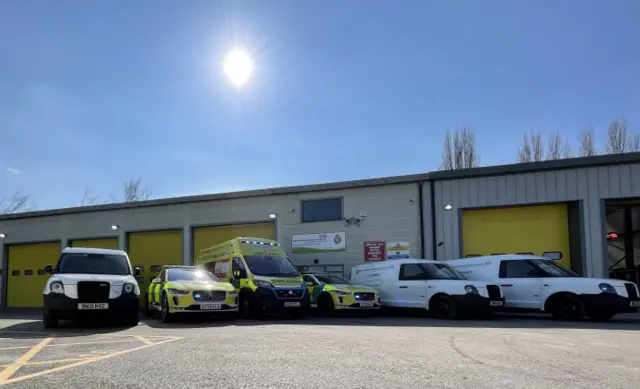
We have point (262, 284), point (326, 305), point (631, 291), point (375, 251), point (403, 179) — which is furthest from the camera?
point (375, 251)

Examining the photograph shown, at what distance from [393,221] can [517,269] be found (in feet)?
19.6

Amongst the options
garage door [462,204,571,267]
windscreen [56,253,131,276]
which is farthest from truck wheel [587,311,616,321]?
windscreen [56,253,131,276]

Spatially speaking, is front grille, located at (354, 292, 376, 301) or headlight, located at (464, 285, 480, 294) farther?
front grille, located at (354, 292, 376, 301)

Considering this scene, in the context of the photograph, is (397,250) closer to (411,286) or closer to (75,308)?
(411,286)

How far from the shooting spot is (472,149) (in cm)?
3434

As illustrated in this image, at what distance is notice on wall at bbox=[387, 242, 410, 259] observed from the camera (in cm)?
1898

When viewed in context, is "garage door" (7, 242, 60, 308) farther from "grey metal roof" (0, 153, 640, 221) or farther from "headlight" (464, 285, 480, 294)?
"headlight" (464, 285, 480, 294)

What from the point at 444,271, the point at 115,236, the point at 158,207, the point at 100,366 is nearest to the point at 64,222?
the point at 115,236

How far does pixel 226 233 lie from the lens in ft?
73.9

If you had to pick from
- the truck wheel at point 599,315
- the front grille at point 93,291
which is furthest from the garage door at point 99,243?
the truck wheel at point 599,315

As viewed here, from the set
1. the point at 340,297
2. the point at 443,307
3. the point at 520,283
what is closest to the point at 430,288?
the point at 443,307

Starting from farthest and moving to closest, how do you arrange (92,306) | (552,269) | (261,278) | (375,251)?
(375,251) → (261,278) → (552,269) → (92,306)

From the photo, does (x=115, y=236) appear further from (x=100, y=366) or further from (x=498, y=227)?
(x=100, y=366)

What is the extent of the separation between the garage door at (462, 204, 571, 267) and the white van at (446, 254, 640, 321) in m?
3.41
